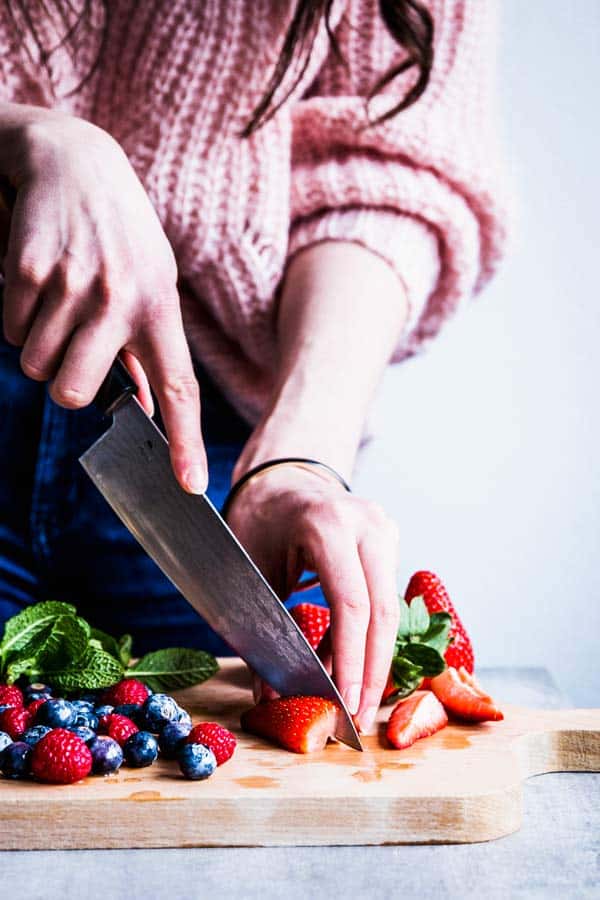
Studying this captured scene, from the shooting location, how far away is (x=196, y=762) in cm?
80

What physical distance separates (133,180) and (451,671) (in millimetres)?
A: 570

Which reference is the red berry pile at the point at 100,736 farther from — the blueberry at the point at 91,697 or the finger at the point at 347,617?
the finger at the point at 347,617

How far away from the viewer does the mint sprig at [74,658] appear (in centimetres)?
98

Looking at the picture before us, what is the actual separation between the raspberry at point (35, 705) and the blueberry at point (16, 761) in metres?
0.07

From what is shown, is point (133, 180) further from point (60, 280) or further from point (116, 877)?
point (116, 877)

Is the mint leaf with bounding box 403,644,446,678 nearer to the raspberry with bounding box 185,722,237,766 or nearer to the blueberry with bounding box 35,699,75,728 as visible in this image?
the raspberry with bounding box 185,722,237,766

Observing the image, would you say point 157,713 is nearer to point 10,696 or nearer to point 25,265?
point 10,696

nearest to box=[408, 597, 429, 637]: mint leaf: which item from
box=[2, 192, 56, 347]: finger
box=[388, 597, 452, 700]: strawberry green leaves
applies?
box=[388, 597, 452, 700]: strawberry green leaves

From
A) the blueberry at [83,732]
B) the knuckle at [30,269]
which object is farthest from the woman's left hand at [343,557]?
the knuckle at [30,269]

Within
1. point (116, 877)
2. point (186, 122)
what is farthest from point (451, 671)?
point (186, 122)

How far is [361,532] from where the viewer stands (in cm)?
94

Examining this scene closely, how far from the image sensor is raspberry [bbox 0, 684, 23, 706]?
35.8 inches

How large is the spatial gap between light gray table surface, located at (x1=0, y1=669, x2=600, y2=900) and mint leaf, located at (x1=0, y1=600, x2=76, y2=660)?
27cm

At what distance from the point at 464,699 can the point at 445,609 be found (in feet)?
0.46
